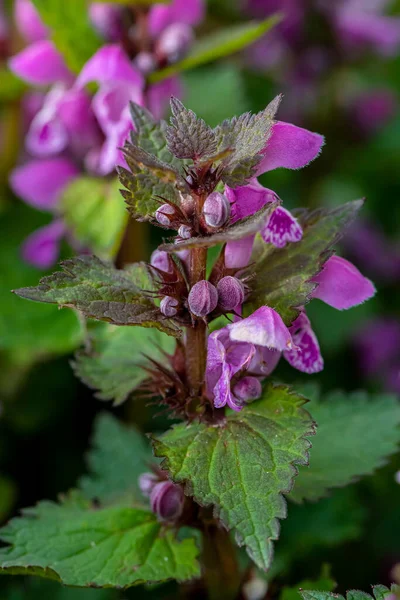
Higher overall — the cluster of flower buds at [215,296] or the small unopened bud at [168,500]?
the cluster of flower buds at [215,296]

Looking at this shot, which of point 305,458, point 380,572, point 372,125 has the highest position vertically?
point 305,458

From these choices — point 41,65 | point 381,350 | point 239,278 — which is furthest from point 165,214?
point 381,350

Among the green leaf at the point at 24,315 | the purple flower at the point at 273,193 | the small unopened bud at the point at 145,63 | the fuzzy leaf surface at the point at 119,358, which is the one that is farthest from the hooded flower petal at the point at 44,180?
the purple flower at the point at 273,193

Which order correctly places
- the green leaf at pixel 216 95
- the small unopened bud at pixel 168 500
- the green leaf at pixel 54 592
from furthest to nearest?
the green leaf at pixel 216 95, the green leaf at pixel 54 592, the small unopened bud at pixel 168 500

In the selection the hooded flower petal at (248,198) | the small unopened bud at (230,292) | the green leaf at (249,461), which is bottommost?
the green leaf at (249,461)

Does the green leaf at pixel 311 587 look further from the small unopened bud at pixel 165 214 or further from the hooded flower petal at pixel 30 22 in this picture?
the hooded flower petal at pixel 30 22

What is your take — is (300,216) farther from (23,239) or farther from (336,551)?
(23,239)

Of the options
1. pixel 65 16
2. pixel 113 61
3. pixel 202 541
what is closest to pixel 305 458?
pixel 202 541

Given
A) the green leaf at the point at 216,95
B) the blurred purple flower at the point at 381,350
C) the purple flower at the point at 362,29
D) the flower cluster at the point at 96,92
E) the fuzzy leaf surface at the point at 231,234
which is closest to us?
the fuzzy leaf surface at the point at 231,234
